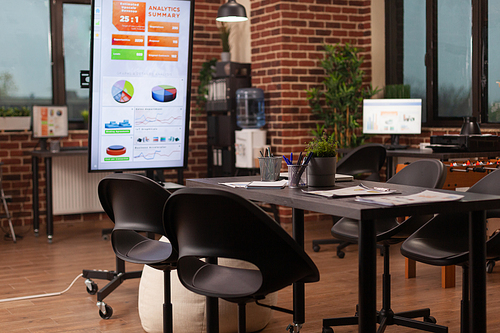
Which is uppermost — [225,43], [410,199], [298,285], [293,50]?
[225,43]

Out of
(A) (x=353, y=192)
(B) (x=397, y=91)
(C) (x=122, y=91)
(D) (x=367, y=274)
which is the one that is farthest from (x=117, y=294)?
(B) (x=397, y=91)

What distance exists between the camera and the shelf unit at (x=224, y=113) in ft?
20.8

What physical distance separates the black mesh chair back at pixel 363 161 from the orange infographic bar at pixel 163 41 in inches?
62.1

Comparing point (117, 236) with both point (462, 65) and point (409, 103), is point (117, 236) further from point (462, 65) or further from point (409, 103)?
point (462, 65)

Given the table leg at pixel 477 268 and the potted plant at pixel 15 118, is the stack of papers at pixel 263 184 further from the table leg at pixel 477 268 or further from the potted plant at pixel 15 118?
the potted plant at pixel 15 118

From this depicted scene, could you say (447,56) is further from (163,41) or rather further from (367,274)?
(367,274)

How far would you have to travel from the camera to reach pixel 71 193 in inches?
252

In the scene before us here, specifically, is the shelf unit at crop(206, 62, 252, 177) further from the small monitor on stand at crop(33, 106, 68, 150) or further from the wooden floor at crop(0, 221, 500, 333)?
the wooden floor at crop(0, 221, 500, 333)

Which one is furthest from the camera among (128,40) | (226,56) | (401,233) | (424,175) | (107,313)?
(226,56)

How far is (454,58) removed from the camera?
569 centimetres

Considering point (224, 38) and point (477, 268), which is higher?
point (224, 38)

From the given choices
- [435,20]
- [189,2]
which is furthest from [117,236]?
[435,20]

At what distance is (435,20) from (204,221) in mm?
4697

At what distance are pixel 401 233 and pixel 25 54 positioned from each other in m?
4.91
